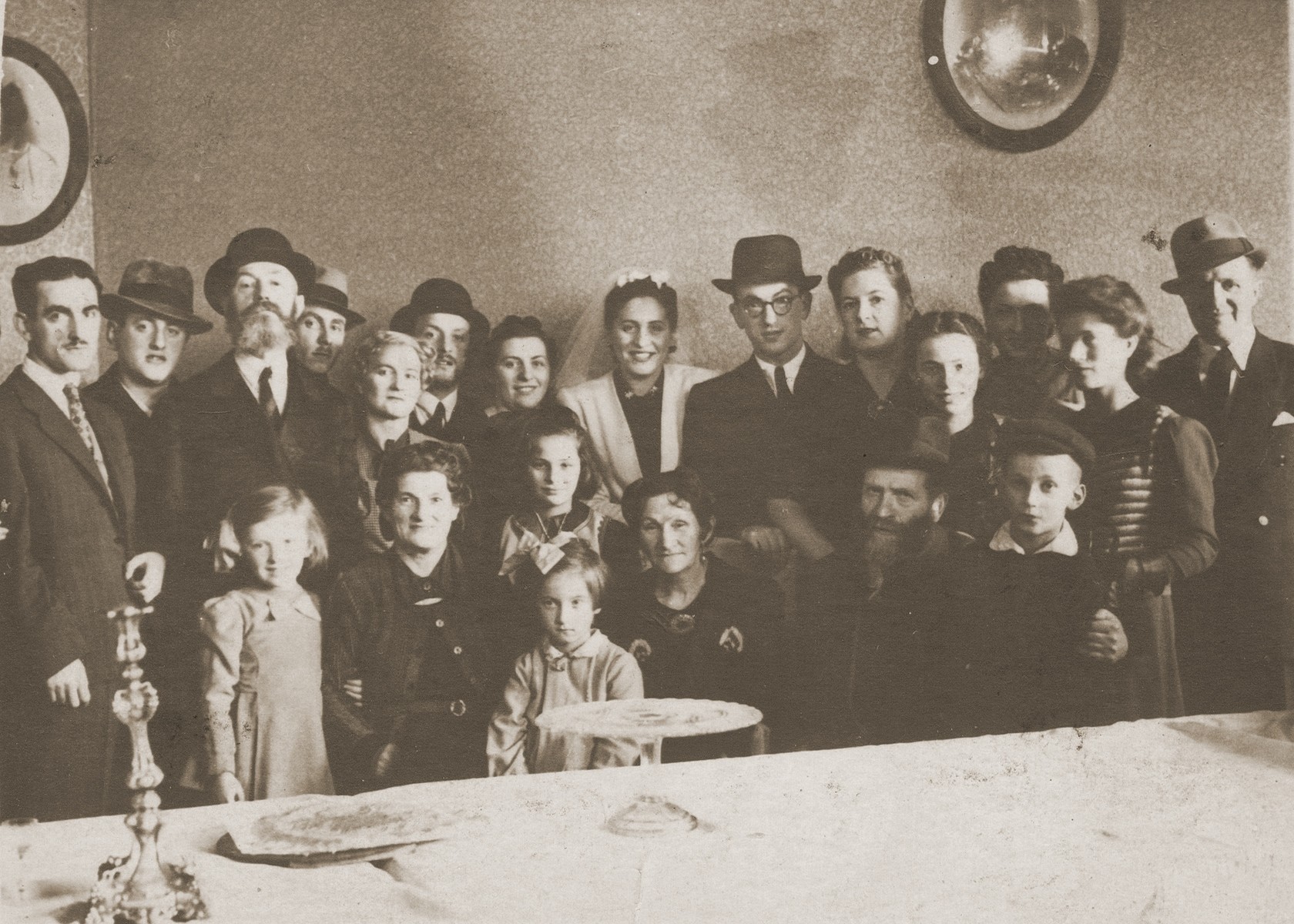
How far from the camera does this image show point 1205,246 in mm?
4434

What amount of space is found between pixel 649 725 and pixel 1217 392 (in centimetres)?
236

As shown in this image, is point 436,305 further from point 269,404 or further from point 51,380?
point 51,380

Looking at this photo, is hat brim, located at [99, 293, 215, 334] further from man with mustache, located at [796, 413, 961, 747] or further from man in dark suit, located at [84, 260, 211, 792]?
man with mustache, located at [796, 413, 961, 747]

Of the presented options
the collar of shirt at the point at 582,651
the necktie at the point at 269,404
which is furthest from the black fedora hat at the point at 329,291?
the collar of shirt at the point at 582,651

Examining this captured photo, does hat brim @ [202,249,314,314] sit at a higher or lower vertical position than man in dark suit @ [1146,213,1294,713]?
higher

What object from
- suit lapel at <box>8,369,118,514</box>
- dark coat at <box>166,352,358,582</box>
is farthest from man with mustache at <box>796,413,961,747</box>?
suit lapel at <box>8,369,118,514</box>

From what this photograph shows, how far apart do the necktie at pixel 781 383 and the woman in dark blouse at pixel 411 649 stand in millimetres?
1033

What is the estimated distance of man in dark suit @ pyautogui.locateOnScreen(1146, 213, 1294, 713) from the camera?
441 centimetres

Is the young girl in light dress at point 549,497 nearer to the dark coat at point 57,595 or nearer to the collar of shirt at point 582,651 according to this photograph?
the collar of shirt at point 582,651

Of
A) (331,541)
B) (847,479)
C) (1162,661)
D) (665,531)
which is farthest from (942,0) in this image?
(331,541)

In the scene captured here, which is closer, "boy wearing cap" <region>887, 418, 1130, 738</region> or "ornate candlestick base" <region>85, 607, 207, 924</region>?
"ornate candlestick base" <region>85, 607, 207, 924</region>

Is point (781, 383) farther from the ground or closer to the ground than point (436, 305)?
closer to the ground

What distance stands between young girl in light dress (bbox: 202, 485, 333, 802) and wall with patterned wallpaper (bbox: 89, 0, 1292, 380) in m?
0.60

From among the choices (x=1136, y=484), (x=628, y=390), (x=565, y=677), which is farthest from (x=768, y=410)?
(x=1136, y=484)
